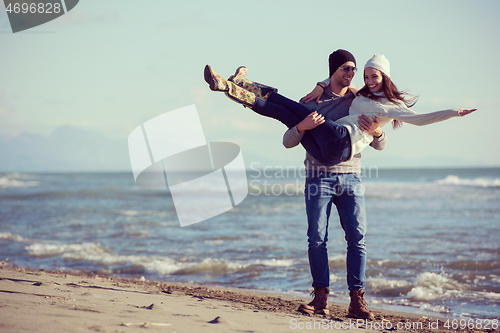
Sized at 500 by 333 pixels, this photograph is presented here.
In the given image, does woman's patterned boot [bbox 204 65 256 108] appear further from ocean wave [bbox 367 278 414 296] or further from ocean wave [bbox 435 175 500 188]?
ocean wave [bbox 435 175 500 188]

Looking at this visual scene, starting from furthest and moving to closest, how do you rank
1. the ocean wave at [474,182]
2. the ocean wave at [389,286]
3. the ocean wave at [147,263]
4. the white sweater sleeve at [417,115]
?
the ocean wave at [474,182] → the ocean wave at [147,263] → the ocean wave at [389,286] → the white sweater sleeve at [417,115]

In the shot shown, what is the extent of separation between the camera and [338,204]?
3170 millimetres

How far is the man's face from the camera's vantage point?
312 cm

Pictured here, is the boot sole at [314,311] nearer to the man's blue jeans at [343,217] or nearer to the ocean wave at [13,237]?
the man's blue jeans at [343,217]

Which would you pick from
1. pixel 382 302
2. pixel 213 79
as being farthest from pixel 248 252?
pixel 213 79

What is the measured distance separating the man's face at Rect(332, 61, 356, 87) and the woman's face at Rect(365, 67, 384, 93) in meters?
0.12

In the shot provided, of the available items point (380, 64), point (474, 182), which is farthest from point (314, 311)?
point (474, 182)

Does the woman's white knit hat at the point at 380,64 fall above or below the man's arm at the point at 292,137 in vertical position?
above

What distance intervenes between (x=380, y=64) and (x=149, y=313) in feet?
8.01

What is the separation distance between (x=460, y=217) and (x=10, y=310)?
1140 cm

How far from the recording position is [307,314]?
3.07 meters

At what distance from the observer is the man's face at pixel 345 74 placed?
123 inches

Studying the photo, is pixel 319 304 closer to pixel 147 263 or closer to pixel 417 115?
pixel 417 115

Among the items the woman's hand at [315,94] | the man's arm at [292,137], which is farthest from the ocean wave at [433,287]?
the woman's hand at [315,94]
